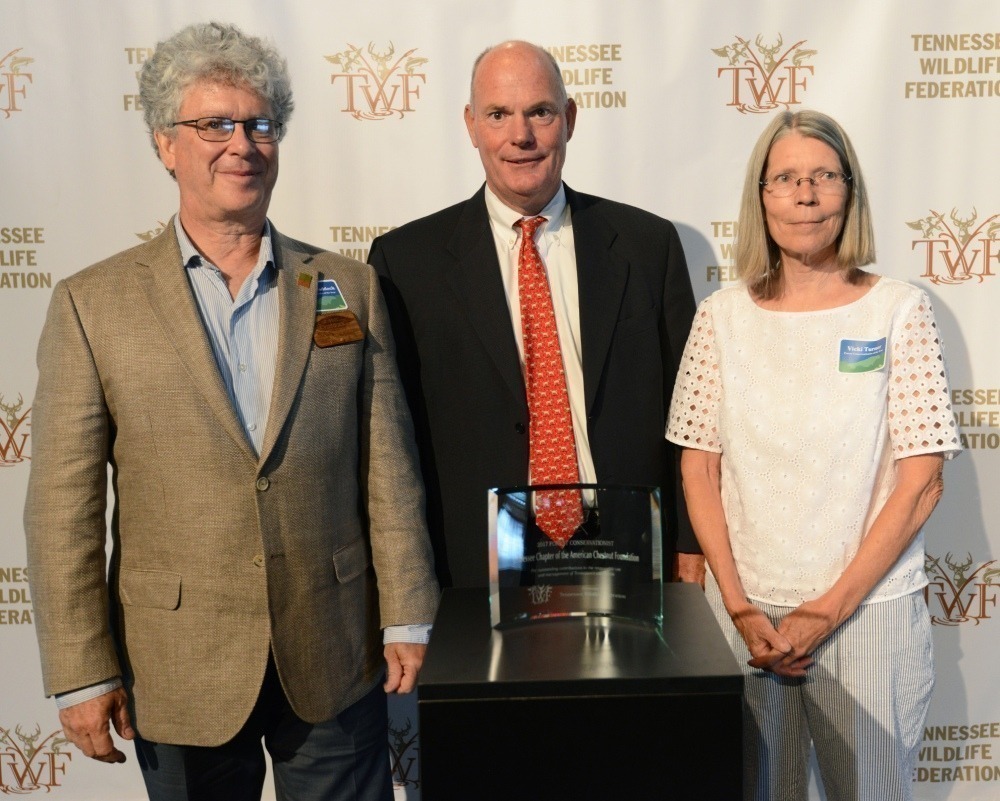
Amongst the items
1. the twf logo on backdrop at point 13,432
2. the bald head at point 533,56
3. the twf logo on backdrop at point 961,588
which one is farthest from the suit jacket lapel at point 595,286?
the twf logo on backdrop at point 13,432

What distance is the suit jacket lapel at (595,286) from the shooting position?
81.5 inches

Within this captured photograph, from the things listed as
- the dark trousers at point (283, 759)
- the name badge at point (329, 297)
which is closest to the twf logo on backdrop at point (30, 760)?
the dark trousers at point (283, 759)

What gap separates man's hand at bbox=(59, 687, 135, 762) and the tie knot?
1.17m

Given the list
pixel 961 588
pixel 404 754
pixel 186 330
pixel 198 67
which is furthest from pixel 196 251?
pixel 961 588

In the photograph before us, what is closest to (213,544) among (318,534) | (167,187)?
(318,534)

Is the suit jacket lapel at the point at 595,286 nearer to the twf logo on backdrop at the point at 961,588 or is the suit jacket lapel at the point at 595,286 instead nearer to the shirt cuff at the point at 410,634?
the shirt cuff at the point at 410,634

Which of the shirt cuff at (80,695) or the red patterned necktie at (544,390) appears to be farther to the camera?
the red patterned necktie at (544,390)

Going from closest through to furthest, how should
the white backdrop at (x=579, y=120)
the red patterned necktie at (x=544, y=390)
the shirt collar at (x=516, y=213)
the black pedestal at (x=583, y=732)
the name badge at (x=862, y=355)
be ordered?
the black pedestal at (x=583, y=732)
the name badge at (x=862, y=355)
the red patterned necktie at (x=544, y=390)
the shirt collar at (x=516, y=213)
the white backdrop at (x=579, y=120)

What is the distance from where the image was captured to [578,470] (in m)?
2.05

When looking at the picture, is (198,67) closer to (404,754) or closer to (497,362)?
(497,362)

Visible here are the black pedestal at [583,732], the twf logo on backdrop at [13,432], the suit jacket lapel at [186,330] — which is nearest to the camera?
the black pedestal at [583,732]

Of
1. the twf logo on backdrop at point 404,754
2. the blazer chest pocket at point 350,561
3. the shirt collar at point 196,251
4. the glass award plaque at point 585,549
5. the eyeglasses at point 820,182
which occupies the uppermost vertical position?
the eyeglasses at point 820,182

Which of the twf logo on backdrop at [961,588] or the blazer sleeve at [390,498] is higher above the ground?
the blazer sleeve at [390,498]

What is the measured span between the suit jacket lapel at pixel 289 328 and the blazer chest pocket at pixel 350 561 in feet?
0.81
